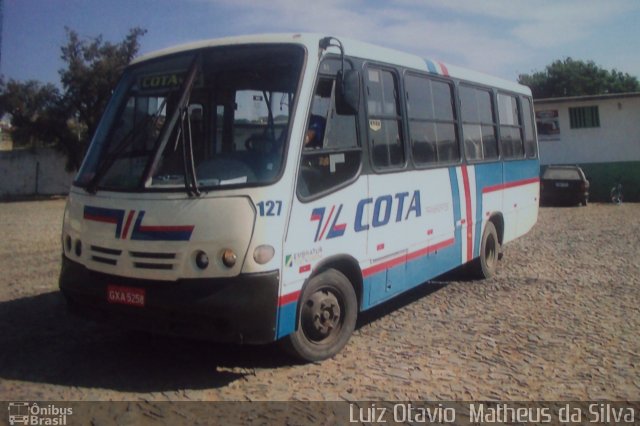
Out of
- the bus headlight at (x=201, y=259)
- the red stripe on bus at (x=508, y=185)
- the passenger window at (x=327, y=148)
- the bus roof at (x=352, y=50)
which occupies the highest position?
the bus roof at (x=352, y=50)

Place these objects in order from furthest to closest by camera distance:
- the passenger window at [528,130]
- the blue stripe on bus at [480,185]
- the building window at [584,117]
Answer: the building window at [584,117] < the passenger window at [528,130] < the blue stripe on bus at [480,185]

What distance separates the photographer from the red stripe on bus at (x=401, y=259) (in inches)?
212

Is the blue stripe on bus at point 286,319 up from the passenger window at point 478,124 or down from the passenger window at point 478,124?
down

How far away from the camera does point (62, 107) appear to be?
31.5m

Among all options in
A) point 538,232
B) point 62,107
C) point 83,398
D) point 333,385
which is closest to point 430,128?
point 333,385

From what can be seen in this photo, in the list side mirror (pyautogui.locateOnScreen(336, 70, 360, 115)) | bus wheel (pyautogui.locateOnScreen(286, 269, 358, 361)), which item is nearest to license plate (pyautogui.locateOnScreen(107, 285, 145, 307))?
bus wheel (pyautogui.locateOnScreen(286, 269, 358, 361))

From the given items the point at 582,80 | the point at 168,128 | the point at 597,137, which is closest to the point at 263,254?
the point at 168,128

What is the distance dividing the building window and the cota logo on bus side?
2308 cm

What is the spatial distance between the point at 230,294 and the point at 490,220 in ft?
18.1

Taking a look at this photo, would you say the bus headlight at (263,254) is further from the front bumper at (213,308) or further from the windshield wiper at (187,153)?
the windshield wiper at (187,153)

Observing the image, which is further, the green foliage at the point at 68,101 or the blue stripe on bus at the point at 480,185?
the green foliage at the point at 68,101

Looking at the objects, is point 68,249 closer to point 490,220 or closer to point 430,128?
point 430,128

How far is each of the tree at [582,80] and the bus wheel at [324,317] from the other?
52.8m

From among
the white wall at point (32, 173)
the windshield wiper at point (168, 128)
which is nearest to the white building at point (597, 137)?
the windshield wiper at point (168, 128)
